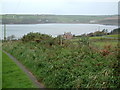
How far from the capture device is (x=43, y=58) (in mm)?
10398

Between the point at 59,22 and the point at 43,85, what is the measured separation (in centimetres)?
1994

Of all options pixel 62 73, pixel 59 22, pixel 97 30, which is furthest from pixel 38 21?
pixel 62 73

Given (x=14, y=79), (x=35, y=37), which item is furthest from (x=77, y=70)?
(x=35, y=37)

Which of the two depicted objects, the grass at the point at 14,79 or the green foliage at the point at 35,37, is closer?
the grass at the point at 14,79

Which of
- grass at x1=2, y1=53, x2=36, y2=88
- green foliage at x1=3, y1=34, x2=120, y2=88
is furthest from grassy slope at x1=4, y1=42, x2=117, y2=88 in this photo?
grass at x1=2, y1=53, x2=36, y2=88

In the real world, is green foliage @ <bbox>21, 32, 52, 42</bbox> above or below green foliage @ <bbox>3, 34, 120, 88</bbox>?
above

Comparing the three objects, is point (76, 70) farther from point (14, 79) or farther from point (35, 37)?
point (35, 37)

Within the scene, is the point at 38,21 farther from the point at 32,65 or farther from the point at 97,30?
the point at 32,65

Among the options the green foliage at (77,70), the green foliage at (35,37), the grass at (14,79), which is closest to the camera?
the green foliage at (77,70)

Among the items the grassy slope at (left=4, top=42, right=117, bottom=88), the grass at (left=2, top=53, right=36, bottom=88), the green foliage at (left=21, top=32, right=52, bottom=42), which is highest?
the green foliage at (left=21, top=32, right=52, bottom=42)

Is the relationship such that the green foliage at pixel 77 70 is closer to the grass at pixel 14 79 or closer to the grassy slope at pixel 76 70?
the grassy slope at pixel 76 70

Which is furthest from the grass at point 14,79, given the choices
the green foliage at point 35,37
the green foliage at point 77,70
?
the green foliage at point 35,37

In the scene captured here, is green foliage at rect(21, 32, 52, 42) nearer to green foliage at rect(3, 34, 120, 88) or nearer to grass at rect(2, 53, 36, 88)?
green foliage at rect(3, 34, 120, 88)

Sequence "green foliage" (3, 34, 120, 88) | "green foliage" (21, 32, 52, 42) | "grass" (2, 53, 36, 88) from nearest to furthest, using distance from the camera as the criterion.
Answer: "green foliage" (3, 34, 120, 88) < "grass" (2, 53, 36, 88) < "green foliage" (21, 32, 52, 42)
